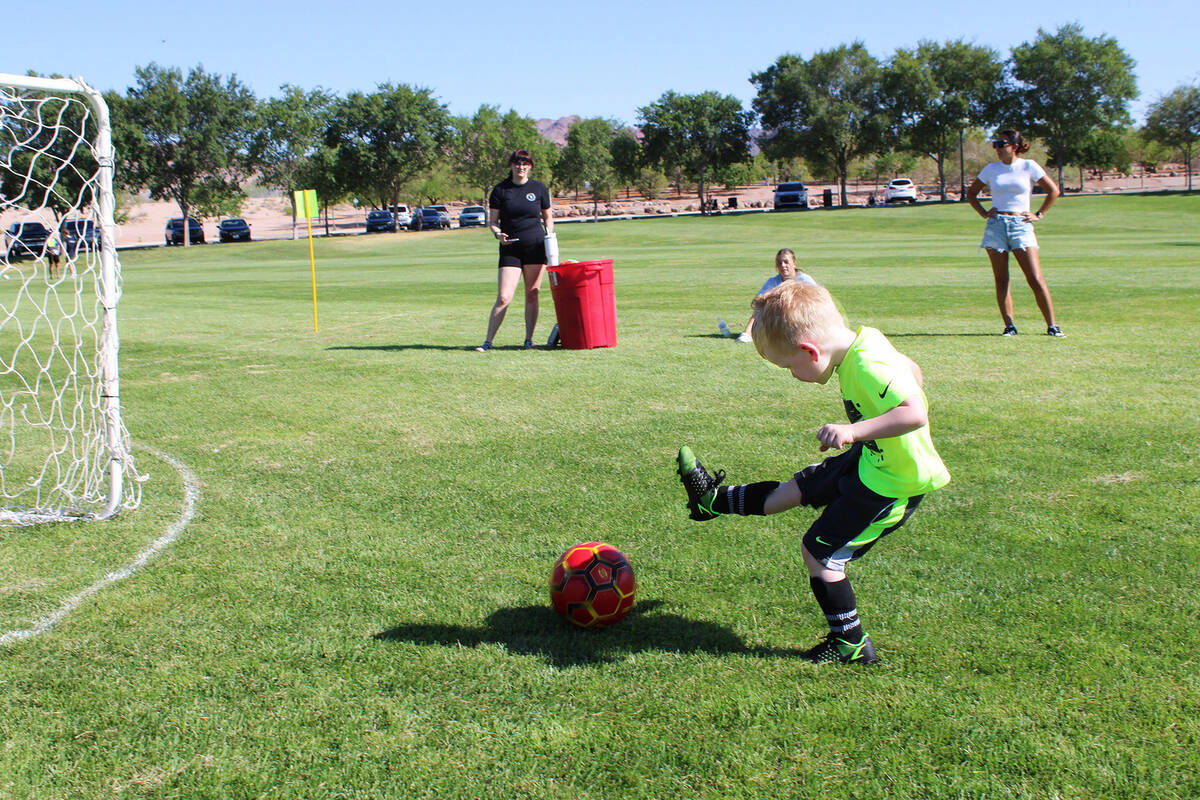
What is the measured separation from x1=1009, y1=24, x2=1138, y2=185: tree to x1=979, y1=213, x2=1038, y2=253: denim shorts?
6947 cm

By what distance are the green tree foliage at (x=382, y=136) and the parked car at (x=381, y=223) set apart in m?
11.5

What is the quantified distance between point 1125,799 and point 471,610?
2.35 metres

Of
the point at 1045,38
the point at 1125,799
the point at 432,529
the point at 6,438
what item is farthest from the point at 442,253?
the point at 1045,38

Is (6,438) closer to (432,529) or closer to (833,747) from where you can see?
(432,529)

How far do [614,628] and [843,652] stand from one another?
0.88 meters

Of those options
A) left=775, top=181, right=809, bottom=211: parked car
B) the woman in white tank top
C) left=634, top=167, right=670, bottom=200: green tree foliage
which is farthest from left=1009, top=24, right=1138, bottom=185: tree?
the woman in white tank top

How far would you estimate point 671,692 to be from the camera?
3.14 metres

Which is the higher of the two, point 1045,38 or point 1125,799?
point 1045,38

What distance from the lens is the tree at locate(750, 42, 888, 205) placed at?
7731 cm

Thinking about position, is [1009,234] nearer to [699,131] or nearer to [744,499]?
[744,499]

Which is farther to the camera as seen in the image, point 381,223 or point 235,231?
point 381,223

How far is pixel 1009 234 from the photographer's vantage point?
32.8 ft

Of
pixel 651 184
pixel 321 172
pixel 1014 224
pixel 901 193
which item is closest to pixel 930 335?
pixel 1014 224

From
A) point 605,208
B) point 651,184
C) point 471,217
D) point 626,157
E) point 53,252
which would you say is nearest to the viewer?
point 53,252
